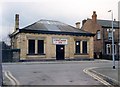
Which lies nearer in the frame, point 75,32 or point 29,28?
point 29,28

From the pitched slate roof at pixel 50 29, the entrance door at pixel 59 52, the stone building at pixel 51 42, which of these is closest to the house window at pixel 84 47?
the stone building at pixel 51 42

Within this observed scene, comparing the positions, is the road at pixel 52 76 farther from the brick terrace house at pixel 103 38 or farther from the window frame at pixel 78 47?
the brick terrace house at pixel 103 38

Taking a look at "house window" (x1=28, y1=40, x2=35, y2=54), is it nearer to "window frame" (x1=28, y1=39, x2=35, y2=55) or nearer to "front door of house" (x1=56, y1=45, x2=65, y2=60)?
"window frame" (x1=28, y1=39, x2=35, y2=55)

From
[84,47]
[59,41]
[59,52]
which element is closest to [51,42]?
[59,41]

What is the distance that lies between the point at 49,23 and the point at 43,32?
17.8 ft

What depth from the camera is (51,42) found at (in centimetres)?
3606

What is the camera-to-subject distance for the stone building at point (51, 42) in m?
34.4

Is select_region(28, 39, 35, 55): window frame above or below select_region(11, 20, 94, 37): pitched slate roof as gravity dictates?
below

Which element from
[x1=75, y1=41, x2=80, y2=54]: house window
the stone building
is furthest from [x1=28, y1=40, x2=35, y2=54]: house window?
[x1=75, y1=41, x2=80, y2=54]: house window

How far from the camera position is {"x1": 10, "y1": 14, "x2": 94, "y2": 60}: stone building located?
113 feet

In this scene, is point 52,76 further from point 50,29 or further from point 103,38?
point 103,38

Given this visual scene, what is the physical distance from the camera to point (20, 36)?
112ft

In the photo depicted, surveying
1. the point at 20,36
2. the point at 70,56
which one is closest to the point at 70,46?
the point at 70,56

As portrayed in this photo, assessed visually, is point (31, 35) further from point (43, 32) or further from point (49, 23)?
point (49, 23)
